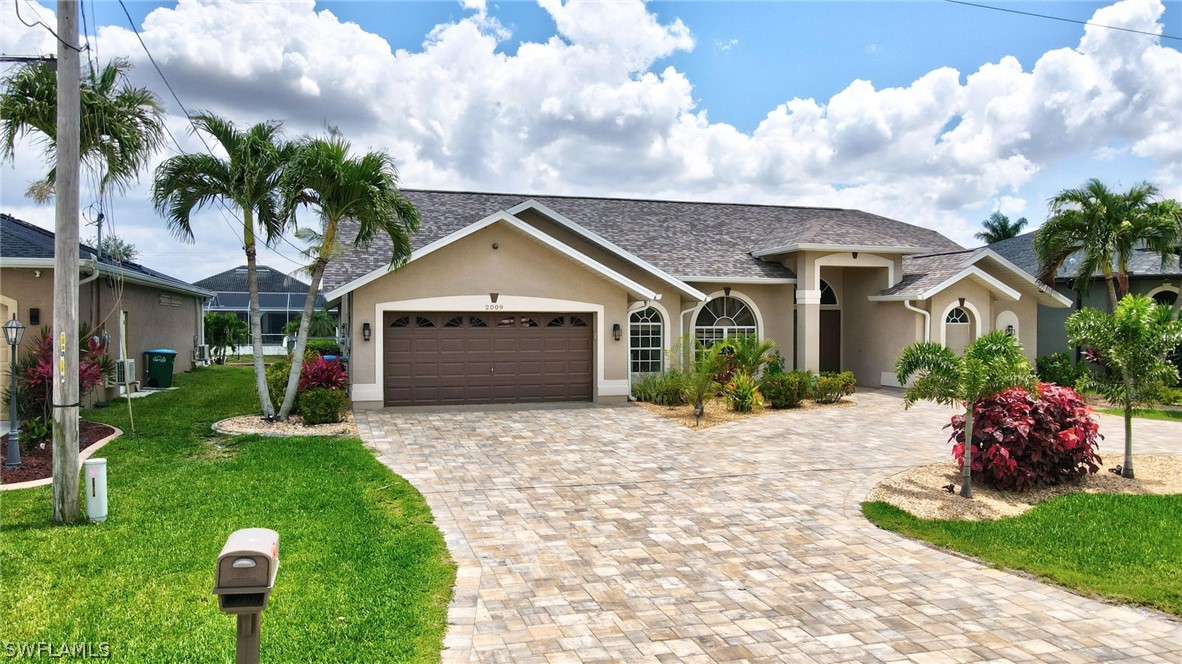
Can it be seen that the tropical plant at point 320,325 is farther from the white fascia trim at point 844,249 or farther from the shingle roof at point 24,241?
the white fascia trim at point 844,249

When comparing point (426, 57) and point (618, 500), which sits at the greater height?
point (426, 57)

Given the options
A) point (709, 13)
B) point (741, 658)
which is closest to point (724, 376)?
point (709, 13)

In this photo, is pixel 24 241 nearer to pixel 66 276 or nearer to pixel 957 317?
pixel 66 276

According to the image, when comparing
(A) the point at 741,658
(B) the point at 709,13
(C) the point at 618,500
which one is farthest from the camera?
(B) the point at 709,13

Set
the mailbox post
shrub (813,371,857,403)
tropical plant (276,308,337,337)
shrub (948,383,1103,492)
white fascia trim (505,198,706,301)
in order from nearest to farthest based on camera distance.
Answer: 1. the mailbox post
2. shrub (948,383,1103,492)
3. shrub (813,371,857,403)
4. white fascia trim (505,198,706,301)
5. tropical plant (276,308,337,337)

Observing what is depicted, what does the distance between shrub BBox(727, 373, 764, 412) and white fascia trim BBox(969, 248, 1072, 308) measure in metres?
8.10

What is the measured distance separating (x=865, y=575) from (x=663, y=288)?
13.3m

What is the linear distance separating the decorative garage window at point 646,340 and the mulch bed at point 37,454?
38.2 feet

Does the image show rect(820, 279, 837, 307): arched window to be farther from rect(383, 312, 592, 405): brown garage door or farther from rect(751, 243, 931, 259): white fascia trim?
rect(383, 312, 592, 405): brown garage door

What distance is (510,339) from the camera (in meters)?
17.1

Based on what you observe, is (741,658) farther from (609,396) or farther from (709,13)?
(609,396)

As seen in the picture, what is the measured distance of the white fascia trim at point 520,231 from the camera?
611 inches

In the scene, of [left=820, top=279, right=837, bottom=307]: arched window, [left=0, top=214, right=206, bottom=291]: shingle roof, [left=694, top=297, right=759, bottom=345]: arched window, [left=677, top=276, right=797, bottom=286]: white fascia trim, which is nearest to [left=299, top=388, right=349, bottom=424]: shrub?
[left=0, top=214, right=206, bottom=291]: shingle roof

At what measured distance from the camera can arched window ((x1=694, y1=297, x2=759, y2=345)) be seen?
21.2 metres
